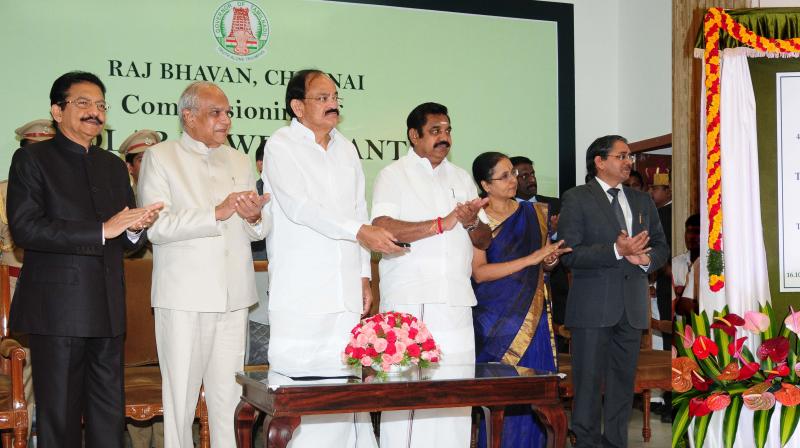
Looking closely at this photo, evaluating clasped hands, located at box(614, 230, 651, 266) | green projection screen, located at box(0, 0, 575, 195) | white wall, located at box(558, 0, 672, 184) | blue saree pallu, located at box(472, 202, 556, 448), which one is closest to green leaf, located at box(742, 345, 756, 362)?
clasped hands, located at box(614, 230, 651, 266)

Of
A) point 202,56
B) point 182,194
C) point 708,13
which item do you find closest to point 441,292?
point 182,194

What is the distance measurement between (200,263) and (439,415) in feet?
4.14

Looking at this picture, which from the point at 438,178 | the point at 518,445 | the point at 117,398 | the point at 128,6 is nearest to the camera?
the point at 117,398

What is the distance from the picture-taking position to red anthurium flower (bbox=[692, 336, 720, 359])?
12.6 ft

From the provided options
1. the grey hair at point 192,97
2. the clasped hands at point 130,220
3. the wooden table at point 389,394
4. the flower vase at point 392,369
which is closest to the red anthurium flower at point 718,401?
the wooden table at point 389,394

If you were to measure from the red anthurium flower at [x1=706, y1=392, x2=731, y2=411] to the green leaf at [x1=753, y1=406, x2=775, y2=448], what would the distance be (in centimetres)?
13

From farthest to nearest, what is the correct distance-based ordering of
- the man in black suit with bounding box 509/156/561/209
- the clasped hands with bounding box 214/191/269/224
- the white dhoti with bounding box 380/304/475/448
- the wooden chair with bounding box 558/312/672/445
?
the man in black suit with bounding box 509/156/561/209 → the wooden chair with bounding box 558/312/672/445 → the white dhoti with bounding box 380/304/475/448 → the clasped hands with bounding box 214/191/269/224

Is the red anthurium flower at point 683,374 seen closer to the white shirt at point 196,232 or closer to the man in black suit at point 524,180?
the white shirt at point 196,232

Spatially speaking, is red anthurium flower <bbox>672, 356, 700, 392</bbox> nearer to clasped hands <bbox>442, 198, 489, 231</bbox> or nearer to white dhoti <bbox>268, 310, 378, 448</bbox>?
clasped hands <bbox>442, 198, 489, 231</bbox>

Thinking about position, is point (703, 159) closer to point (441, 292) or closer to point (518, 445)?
point (441, 292)

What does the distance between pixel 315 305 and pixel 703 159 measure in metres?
1.91

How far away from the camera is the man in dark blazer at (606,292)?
472cm

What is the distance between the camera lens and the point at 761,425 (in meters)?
3.76

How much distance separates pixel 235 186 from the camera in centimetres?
389
